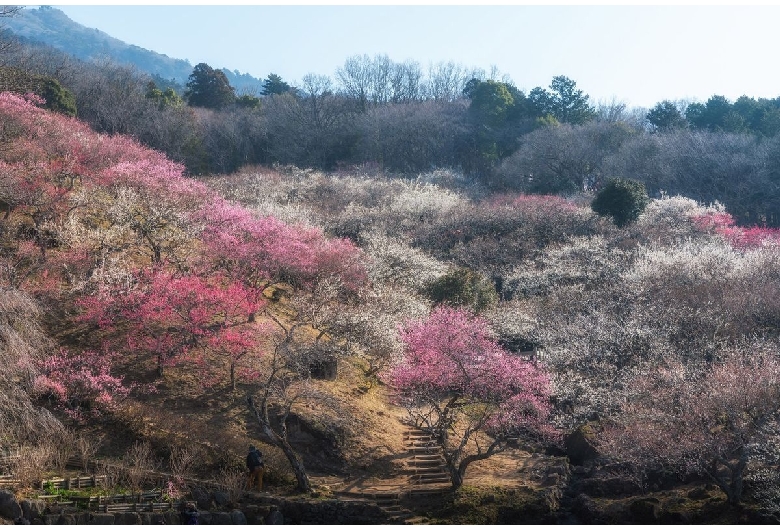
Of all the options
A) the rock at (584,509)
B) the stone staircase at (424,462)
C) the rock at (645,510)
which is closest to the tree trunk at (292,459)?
the stone staircase at (424,462)

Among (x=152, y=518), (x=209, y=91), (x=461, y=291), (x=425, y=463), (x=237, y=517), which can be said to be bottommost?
(x=425, y=463)

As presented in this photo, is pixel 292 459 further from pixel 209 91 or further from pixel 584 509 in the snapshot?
pixel 209 91

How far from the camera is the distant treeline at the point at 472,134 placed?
160ft

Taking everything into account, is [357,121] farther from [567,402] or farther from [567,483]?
[567,483]

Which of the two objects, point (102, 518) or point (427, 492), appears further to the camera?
point (427, 492)

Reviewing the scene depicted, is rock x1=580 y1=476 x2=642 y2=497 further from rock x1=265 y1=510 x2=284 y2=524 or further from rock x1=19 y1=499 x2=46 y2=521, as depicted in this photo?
rock x1=19 y1=499 x2=46 y2=521

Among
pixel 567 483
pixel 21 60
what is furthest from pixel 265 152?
pixel 567 483

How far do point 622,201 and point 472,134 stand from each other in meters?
22.7

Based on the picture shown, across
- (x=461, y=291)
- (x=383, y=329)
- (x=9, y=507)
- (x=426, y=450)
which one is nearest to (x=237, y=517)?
(x=9, y=507)

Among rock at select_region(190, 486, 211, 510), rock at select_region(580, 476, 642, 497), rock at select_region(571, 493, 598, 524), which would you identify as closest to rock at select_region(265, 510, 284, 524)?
rock at select_region(190, 486, 211, 510)

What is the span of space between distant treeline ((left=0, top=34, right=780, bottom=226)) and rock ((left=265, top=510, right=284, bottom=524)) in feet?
115

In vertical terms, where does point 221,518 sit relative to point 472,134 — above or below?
below

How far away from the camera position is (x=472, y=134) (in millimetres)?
60281

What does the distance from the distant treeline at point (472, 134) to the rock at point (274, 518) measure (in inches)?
1375
